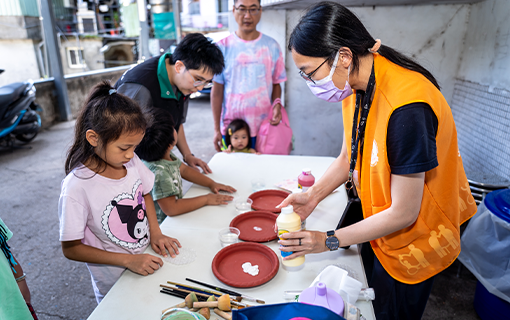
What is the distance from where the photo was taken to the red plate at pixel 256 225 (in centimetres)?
148

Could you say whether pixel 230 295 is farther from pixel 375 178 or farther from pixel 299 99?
pixel 299 99

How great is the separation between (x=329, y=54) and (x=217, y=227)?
3.08ft

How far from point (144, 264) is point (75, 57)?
15153 mm

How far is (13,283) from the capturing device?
1127 millimetres

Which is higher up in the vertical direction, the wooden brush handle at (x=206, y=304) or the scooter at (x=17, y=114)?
the wooden brush handle at (x=206, y=304)

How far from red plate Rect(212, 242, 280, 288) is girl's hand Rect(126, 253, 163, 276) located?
0.23 m

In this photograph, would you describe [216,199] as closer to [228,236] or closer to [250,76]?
[228,236]

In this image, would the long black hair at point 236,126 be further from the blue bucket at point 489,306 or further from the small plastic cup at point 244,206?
the blue bucket at point 489,306

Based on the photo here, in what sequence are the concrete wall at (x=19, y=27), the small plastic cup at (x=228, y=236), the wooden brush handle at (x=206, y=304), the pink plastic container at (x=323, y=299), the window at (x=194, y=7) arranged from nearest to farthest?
the pink plastic container at (x=323, y=299)
the wooden brush handle at (x=206, y=304)
the small plastic cup at (x=228, y=236)
the concrete wall at (x=19, y=27)
the window at (x=194, y=7)

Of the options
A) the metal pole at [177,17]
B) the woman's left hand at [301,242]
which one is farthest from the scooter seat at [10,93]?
the metal pole at [177,17]

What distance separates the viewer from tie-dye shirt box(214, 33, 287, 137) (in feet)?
9.32

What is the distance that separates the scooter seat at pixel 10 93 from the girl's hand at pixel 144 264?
4594mm

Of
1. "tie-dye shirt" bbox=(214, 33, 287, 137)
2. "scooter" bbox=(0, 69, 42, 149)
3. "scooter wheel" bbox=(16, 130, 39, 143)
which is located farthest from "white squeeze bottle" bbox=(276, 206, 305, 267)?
"scooter wheel" bbox=(16, 130, 39, 143)

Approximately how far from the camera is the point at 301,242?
1.19 meters
